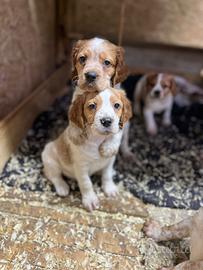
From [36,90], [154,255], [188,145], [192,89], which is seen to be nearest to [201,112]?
[192,89]

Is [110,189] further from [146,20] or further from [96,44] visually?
[146,20]

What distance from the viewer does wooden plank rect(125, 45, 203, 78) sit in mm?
3475

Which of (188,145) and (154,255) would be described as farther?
(188,145)

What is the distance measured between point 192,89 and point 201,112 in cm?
24

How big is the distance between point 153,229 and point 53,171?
0.70 meters

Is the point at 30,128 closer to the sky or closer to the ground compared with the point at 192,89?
closer to the ground

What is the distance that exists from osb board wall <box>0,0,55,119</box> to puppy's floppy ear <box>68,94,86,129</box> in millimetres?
813

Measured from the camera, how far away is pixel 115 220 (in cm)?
200

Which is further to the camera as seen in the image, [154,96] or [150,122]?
[150,122]

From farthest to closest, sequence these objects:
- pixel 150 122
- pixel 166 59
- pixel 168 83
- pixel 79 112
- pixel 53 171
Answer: pixel 166 59 < pixel 150 122 < pixel 168 83 < pixel 53 171 < pixel 79 112

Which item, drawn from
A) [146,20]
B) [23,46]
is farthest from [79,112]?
[146,20]

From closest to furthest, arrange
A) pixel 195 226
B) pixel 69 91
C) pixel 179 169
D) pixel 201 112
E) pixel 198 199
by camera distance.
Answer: pixel 195 226 < pixel 198 199 < pixel 179 169 < pixel 201 112 < pixel 69 91

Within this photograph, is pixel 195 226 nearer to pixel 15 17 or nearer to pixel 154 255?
pixel 154 255

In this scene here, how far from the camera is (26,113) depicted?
2.67m
